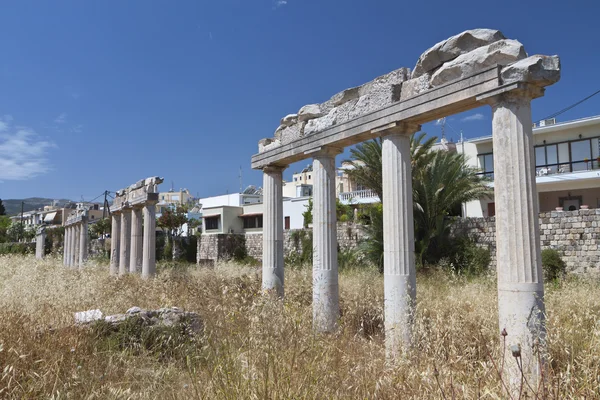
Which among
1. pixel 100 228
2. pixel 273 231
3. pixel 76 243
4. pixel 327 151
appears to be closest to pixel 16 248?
pixel 100 228

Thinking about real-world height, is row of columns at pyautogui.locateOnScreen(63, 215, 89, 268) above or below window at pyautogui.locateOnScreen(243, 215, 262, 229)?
below

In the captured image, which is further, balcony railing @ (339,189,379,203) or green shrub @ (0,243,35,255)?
green shrub @ (0,243,35,255)

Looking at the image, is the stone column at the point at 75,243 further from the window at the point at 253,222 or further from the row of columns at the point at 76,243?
the window at the point at 253,222

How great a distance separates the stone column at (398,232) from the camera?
6.25m

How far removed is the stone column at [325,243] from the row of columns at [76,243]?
1724 cm

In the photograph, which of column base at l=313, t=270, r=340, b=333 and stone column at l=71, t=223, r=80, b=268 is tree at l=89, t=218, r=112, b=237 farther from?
column base at l=313, t=270, r=340, b=333

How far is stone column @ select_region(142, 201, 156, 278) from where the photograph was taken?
15539 millimetres

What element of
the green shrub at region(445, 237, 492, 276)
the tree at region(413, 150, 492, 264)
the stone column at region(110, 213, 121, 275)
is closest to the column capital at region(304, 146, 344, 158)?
the tree at region(413, 150, 492, 264)

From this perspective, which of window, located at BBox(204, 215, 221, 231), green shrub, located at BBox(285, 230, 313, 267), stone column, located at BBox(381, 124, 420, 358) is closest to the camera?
stone column, located at BBox(381, 124, 420, 358)

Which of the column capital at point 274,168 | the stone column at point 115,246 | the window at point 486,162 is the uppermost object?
the window at point 486,162

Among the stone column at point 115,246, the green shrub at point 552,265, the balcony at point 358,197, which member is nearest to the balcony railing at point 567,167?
the balcony at point 358,197

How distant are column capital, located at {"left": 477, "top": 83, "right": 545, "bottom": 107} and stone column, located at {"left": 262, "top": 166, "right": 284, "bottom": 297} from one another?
497 centimetres

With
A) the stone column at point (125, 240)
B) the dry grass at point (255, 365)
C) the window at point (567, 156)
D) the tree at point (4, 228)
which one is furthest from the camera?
the tree at point (4, 228)

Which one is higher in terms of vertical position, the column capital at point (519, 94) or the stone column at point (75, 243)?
the column capital at point (519, 94)
